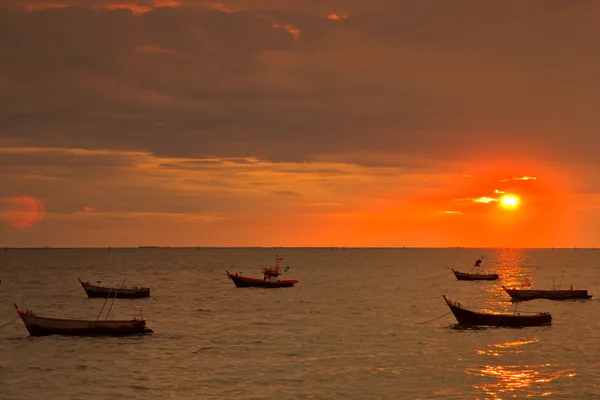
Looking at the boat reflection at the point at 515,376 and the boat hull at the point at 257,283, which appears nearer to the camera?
the boat reflection at the point at 515,376

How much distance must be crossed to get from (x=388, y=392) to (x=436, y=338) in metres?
23.6

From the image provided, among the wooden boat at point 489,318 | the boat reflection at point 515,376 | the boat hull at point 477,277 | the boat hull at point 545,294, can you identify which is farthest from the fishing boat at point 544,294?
the boat hull at point 477,277

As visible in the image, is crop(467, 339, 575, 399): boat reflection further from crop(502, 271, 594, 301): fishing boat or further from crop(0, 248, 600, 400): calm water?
crop(502, 271, 594, 301): fishing boat

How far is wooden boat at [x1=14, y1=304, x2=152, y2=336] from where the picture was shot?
63.1 m

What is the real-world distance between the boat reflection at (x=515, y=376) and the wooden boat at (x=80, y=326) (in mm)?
29842

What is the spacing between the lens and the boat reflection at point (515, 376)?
43250mm

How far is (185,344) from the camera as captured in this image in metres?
61.9

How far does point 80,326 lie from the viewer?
63562 mm

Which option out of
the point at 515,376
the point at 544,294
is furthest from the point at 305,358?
the point at 544,294

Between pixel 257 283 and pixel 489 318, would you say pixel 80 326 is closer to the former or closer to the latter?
pixel 489 318

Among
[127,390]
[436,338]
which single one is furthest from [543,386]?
[127,390]

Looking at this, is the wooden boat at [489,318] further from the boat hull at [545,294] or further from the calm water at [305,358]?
the boat hull at [545,294]

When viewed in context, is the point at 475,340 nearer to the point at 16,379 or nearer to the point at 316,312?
the point at 316,312

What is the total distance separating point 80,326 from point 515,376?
1460 inches
